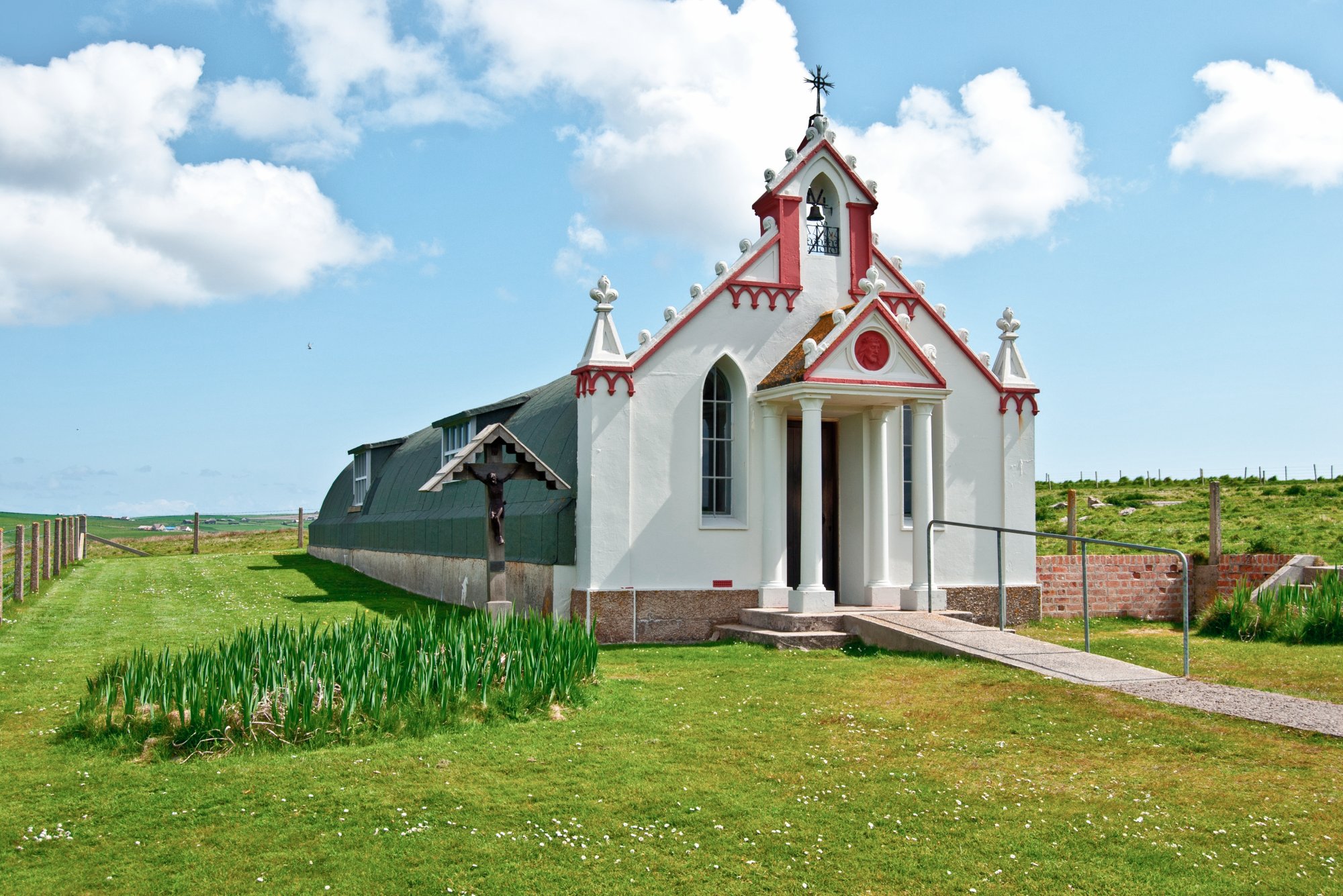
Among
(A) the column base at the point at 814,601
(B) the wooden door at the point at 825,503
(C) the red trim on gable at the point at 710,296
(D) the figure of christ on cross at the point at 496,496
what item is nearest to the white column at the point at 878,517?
(B) the wooden door at the point at 825,503

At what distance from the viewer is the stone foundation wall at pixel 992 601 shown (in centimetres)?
1748

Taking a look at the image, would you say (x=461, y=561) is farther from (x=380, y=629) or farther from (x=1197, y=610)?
(x=1197, y=610)

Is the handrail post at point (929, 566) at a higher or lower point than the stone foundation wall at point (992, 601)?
higher

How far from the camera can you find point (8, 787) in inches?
293

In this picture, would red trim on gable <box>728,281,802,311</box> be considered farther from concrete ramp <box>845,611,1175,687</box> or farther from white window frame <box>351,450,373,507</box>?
white window frame <box>351,450,373,507</box>

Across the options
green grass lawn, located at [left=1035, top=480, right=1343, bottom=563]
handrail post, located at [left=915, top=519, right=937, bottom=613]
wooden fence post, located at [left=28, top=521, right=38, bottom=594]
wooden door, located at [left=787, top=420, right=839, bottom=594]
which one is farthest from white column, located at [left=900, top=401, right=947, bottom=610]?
wooden fence post, located at [left=28, top=521, right=38, bottom=594]

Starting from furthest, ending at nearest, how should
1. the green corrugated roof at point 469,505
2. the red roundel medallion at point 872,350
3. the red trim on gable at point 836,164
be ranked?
the green corrugated roof at point 469,505, the red trim on gable at point 836,164, the red roundel medallion at point 872,350

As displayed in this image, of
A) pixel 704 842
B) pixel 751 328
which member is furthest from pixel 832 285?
pixel 704 842

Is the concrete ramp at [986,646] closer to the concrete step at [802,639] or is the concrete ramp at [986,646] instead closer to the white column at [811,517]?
the concrete step at [802,639]

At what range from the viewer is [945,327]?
17.8 meters

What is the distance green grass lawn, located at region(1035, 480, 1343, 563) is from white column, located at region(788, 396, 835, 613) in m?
10.3

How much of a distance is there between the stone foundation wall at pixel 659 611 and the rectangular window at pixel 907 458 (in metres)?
3.16

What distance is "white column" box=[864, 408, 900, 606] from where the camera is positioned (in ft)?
53.4

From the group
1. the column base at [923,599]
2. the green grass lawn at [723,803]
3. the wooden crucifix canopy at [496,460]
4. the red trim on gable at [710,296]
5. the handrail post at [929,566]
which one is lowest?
the green grass lawn at [723,803]
